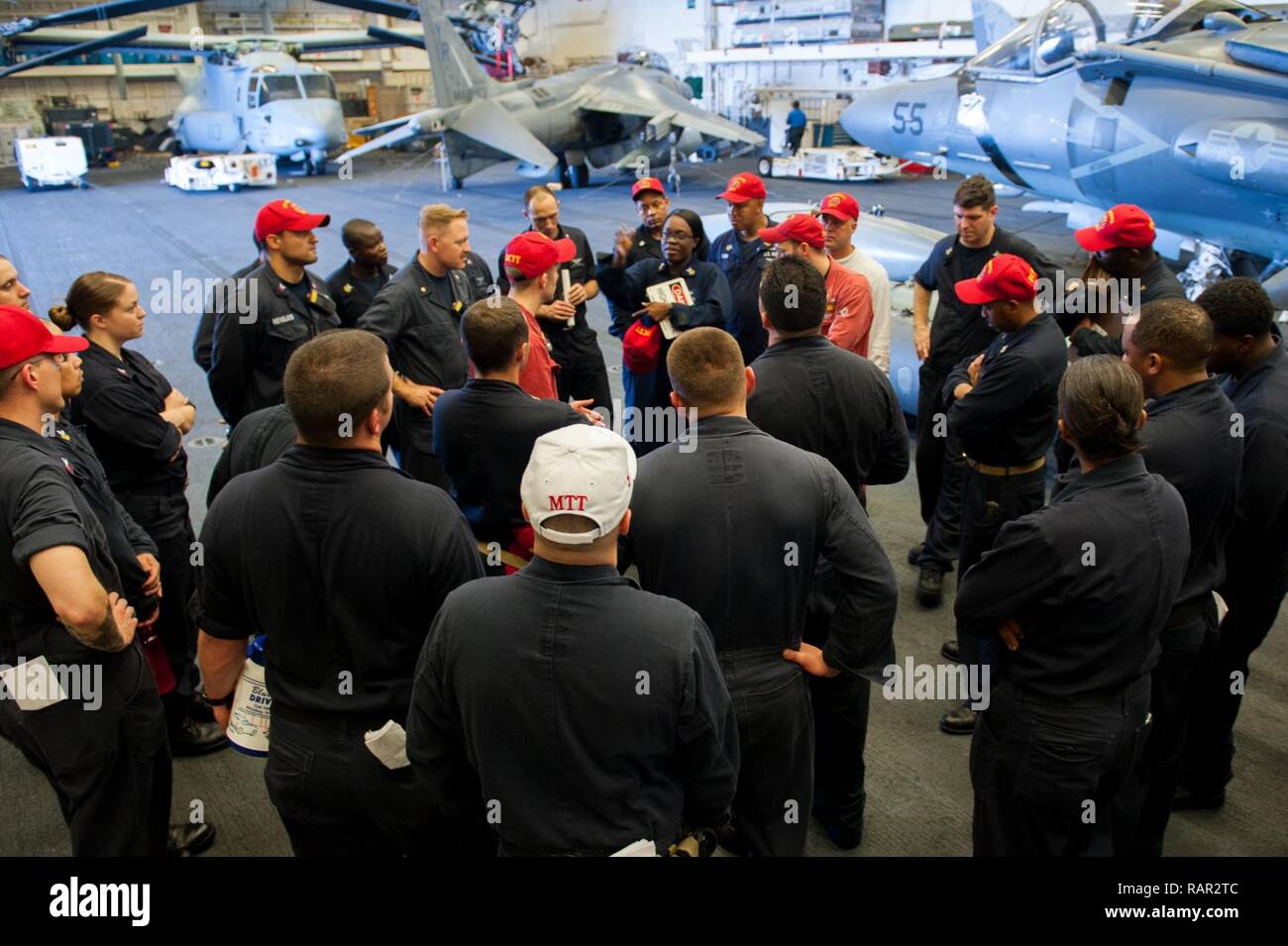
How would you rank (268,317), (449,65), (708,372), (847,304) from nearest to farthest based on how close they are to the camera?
(708,372), (268,317), (847,304), (449,65)

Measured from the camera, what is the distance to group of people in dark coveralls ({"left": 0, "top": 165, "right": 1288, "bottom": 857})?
5.62ft

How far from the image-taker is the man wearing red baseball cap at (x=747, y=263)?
5.12 metres

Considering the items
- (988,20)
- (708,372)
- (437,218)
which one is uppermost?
(988,20)

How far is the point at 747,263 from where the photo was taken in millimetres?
5223

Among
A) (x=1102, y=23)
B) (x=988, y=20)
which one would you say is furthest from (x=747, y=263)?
(x=988, y=20)

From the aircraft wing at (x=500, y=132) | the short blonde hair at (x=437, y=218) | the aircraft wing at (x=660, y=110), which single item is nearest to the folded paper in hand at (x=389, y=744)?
the short blonde hair at (x=437, y=218)

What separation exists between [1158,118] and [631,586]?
8015mm

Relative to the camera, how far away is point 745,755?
239 cm

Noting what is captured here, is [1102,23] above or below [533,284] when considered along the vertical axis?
above

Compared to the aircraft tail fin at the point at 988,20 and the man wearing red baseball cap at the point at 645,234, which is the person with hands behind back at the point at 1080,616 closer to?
the man wearing red baseball cap at the point at 645,234

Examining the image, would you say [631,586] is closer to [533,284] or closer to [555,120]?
[533,284]

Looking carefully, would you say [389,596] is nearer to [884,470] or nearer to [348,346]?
[348,346]

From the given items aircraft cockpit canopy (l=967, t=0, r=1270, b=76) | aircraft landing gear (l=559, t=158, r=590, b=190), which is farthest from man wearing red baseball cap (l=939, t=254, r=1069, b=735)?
aircraft landing gear (l=559, t=158, r=590, b=190)

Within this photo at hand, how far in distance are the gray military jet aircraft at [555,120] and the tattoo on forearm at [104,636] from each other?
16.9 metres
